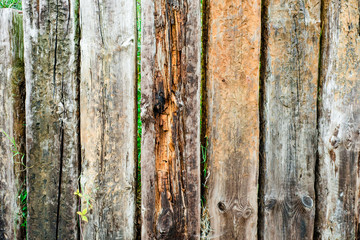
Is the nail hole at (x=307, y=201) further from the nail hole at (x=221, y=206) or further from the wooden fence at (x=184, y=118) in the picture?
Answer: the nail hole at (x=221, y=206)

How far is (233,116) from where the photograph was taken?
5.15 feet

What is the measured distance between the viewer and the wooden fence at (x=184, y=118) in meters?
1.52

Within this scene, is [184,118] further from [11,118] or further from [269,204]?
[11,118]

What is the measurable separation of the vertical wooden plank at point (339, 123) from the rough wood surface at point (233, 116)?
484 millimetres

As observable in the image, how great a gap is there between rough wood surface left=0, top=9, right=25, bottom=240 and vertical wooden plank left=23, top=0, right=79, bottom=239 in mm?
129

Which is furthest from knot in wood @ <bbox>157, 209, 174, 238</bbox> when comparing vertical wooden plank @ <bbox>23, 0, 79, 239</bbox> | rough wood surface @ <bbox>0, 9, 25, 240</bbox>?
rough wood surface @ <bbox>0, 9, 25, 240</bbox>

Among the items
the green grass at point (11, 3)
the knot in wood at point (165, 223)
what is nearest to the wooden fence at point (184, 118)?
the knot in wood at point (165, 223)

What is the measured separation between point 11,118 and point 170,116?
111 centimetres

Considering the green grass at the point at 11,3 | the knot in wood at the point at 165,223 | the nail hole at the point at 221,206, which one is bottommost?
the knot in wood at the point at 165,223

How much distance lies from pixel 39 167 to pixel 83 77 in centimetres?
68

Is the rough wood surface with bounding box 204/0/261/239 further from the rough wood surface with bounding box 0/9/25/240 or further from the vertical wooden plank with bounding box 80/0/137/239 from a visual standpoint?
the rough wood surface with bounding box 0/9/25/240

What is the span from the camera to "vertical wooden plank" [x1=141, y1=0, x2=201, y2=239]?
1.50m

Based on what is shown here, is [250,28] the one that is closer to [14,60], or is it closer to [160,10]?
[160,10]

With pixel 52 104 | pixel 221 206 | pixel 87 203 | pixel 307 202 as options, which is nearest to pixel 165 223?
pixel 221 206
